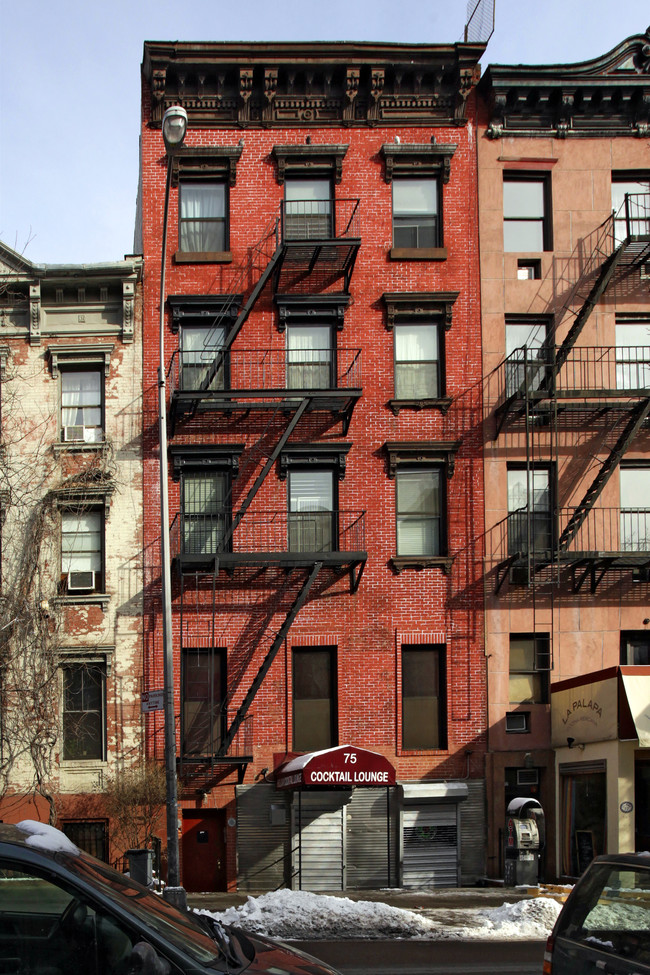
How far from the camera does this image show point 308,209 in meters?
26.7

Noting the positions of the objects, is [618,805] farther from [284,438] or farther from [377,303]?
[377,303]

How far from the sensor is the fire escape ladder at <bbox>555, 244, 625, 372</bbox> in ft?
83.7

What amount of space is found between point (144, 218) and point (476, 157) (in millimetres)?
8229

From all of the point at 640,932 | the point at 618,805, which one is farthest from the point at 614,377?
the point at 640,932

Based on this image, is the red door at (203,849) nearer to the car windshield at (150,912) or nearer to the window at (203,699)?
the window at (203,699)

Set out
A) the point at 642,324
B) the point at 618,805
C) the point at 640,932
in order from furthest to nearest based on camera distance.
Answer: the point at 642,324
the point at 618,805
the point at 640,932

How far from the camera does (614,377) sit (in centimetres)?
2606

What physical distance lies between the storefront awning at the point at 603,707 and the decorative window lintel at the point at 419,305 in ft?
29.3

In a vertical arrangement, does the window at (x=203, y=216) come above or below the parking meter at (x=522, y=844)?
above

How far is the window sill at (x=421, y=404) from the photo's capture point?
2583 cm

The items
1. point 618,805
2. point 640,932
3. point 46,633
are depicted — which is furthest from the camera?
point 46,633

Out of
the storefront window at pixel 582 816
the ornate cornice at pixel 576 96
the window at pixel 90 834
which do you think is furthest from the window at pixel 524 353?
the window at pixel 90 834

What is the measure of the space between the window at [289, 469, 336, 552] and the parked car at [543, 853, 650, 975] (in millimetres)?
18000

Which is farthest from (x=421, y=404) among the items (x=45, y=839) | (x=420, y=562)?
(x=45, y=839)
